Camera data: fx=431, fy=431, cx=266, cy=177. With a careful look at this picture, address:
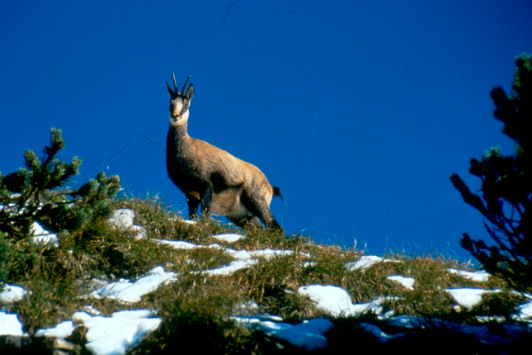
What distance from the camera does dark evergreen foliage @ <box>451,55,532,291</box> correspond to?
304 cm

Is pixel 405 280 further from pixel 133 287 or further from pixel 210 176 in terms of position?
pixel 210 176

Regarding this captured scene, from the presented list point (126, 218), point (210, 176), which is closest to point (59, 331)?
point (126, 218)

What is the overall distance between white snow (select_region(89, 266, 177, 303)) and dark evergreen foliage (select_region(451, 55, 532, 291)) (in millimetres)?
2871

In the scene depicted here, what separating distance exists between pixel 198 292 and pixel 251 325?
84cm

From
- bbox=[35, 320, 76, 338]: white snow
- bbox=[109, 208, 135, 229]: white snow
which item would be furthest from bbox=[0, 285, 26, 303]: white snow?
bbox=[109, 208, 135, 229]: white snow

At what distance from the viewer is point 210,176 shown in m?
9.38

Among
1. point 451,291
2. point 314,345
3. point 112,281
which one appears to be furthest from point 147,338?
point 451,291

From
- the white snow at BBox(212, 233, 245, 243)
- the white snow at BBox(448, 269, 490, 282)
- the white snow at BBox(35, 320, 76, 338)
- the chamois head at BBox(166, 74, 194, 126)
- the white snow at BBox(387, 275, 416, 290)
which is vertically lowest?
the white snow at BBox(35, 320, 76, 338)

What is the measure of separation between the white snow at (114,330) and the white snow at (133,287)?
49 cm

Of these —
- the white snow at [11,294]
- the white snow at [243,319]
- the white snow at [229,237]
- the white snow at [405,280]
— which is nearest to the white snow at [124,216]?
the white snow at [229,237]

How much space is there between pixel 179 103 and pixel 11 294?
670 centimetres

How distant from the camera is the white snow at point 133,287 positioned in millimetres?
4051

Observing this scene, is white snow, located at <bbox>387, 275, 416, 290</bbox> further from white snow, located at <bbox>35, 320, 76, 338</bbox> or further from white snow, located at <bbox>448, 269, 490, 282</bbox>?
white snow, located at <bbox>35, 320, 76, 338</bbox>

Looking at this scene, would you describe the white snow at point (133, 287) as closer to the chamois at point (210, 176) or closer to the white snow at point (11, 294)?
the white snow at point (11, 294)
